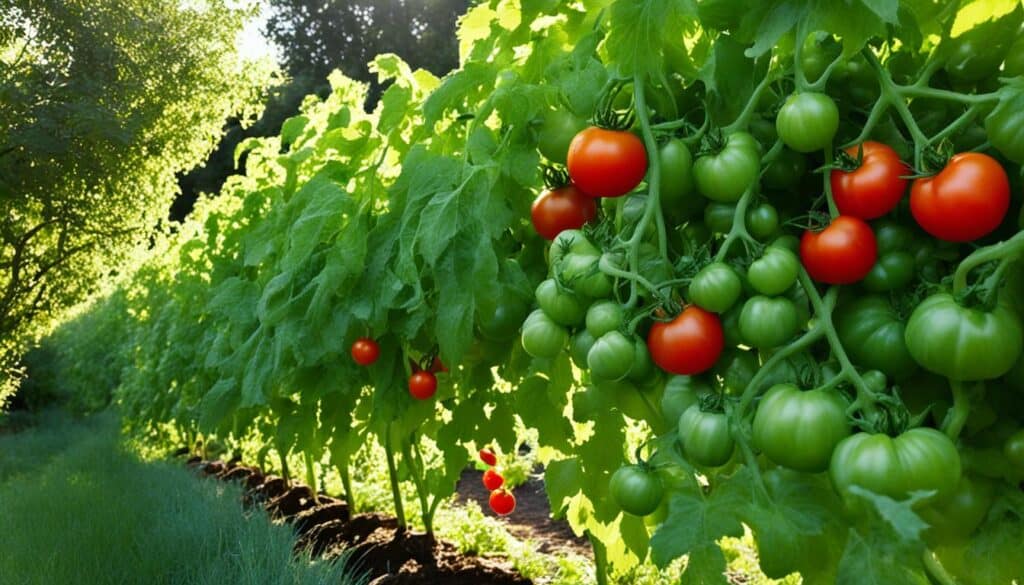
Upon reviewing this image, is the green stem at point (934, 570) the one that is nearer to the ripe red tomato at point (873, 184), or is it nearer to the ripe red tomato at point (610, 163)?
the ripe red tomato at point (873, 184)

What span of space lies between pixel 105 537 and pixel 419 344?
5.56 ft

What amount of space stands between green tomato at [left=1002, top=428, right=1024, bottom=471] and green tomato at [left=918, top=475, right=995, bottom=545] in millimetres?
53

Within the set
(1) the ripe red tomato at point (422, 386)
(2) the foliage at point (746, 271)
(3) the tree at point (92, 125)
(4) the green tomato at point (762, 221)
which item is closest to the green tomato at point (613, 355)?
(2) the foliage at point (746, 271)

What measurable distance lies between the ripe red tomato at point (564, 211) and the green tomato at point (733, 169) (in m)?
0.33

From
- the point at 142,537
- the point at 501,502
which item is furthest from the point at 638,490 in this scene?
the point at 501,502

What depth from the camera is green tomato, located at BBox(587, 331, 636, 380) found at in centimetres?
107

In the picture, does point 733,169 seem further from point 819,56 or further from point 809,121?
point 819,56

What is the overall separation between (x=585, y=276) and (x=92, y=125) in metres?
8.30

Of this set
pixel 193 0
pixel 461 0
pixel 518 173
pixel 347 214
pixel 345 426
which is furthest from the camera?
pixel 461 0

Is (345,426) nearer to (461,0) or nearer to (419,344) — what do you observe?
(419,344)

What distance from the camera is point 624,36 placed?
120 cm

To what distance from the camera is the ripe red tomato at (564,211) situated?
1391 millimetres

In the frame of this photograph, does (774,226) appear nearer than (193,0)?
Yes

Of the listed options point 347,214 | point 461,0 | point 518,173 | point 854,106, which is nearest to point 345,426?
point 347,214
